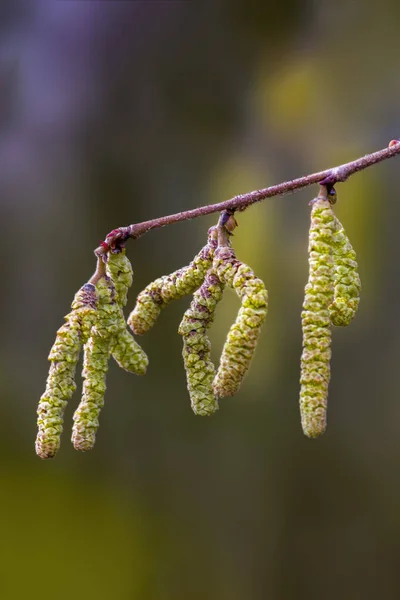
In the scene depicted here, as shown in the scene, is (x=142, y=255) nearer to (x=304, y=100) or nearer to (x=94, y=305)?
(x=304, y=100)

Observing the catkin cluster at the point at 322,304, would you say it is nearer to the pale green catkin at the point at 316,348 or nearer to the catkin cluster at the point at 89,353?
the pale green catkin at the point at 316,348

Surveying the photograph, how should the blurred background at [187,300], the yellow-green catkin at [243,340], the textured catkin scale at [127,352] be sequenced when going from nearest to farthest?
the yellow-green catkin at [243,340]
the textured catkin scale at [127,352]
the blurred background at [187,300]

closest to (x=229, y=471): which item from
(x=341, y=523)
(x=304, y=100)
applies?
(x=341, y=523)

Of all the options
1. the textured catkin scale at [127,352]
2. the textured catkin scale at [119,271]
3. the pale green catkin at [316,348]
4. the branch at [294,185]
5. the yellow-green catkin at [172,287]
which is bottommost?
the pale green catkin at [316,348]

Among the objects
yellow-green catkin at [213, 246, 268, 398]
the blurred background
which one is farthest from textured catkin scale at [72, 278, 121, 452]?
the blurred background

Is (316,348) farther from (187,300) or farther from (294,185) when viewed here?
(187,300)

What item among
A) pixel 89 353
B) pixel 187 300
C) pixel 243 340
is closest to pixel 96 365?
pixel 89 353

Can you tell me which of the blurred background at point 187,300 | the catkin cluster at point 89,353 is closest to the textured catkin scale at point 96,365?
the catkin cluster at point 89,353

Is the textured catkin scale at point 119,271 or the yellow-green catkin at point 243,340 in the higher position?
the textured catkin scale at point 119,271
